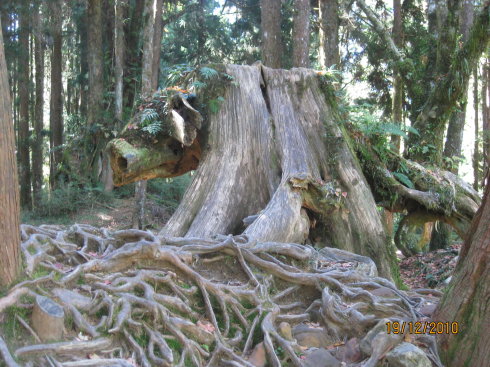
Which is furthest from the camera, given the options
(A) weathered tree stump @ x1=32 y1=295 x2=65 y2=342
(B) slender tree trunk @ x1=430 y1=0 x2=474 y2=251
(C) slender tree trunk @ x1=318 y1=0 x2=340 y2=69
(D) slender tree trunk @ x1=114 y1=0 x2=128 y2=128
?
(D) slender tree trunk @ x1=114 y1=0 x2=128 y2=128

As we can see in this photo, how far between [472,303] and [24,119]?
20160 mm

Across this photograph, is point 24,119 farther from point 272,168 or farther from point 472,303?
point 472,303

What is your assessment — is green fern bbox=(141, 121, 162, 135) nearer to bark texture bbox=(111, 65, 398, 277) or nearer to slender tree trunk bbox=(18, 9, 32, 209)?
bark texture bbox=(111, 65, 398, 277)

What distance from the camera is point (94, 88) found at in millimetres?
17078

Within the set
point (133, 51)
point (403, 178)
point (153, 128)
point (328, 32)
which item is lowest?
point (403, 178)

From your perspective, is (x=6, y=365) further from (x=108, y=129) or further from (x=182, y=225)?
(x=108, y=129)

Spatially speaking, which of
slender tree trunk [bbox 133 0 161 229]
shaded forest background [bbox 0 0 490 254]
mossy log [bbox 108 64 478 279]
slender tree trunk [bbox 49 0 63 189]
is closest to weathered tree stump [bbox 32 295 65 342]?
mossy log [bbox 108 64 478 279]

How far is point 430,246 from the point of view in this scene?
12.6m

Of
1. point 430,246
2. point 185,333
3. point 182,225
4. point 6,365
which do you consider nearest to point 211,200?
point 182,225

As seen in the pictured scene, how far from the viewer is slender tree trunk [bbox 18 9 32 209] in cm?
1994

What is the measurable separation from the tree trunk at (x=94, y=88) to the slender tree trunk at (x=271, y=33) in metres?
6.65

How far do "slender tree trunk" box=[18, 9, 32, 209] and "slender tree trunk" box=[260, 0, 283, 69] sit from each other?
11035mm

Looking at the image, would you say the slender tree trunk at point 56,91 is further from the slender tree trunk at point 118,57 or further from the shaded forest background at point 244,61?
the slender tree trunk at point 118,57
